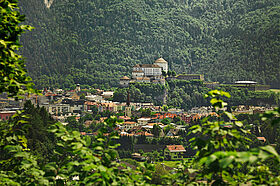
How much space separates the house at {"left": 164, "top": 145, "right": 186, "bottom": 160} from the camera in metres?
44.4

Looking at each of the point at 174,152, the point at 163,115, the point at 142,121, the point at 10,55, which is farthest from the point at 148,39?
the point at 10,55

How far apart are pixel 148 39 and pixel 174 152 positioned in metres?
76.1

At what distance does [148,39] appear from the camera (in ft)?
391

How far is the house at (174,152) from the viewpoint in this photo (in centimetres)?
4444

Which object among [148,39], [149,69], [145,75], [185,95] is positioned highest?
[148,39]

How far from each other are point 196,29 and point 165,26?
8874 millimetres

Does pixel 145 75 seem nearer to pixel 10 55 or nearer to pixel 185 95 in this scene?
pixel 185 95

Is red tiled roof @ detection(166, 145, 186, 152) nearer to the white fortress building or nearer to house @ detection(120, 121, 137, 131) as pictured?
house @ detection(120, 121, 137, 131)

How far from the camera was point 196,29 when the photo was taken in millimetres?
125188

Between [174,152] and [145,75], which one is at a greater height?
[145,75]

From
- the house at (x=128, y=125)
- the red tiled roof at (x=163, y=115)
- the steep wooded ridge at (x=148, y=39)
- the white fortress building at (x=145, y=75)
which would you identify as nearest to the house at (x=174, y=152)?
the house at (x=128, y=125)

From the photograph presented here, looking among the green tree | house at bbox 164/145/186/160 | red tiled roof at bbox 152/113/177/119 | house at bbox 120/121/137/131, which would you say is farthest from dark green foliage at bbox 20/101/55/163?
red tiled roof at bbox 152/113/177/119

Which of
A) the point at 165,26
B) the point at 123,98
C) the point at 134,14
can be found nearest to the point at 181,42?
the point at 165,26

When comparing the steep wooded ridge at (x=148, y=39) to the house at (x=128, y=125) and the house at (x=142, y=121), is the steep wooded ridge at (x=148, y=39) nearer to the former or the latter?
the house at (x=142, y=121)
